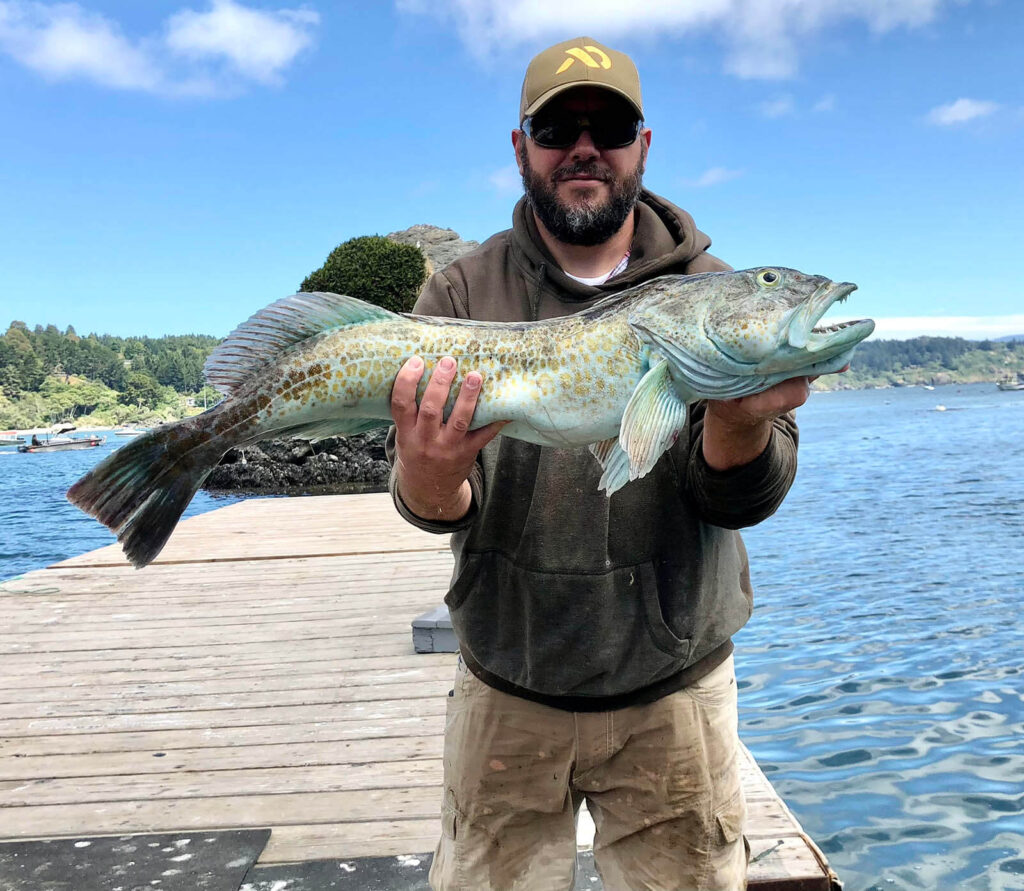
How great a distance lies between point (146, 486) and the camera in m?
2.65

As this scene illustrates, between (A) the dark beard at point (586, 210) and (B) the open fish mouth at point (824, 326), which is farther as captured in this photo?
(A) the dark beard at point (586, 210)

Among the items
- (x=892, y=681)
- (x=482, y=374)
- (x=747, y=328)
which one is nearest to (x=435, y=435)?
(x=482, y=374)

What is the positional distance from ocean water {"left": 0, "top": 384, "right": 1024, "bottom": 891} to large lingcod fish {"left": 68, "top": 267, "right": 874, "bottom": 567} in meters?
4.91

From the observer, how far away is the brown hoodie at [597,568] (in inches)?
116

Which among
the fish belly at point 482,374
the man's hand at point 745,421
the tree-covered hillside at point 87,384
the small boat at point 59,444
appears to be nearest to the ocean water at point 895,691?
the man's hand at point 745,421

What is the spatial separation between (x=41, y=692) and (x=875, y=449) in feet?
149

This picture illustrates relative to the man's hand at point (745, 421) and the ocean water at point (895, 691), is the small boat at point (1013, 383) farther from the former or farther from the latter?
the man's hand at point (745, 421)

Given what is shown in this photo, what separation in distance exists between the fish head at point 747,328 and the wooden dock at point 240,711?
2499 mm

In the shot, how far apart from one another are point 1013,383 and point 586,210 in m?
192

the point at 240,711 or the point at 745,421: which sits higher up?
the point at 745,421

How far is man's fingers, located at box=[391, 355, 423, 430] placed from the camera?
271cm

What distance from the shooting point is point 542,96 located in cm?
317

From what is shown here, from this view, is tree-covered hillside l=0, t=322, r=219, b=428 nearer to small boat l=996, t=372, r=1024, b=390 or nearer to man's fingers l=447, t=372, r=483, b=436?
man's fingers l=447, t=372, r=483, b=436

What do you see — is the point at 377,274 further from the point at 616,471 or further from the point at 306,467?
the point at 616,471
